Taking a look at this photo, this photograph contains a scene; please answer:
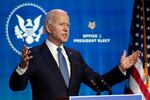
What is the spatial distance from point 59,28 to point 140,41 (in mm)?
1913

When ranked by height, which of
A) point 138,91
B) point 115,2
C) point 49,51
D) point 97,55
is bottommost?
point 138,91

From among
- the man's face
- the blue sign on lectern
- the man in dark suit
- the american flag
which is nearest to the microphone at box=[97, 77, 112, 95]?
the man in dark suit

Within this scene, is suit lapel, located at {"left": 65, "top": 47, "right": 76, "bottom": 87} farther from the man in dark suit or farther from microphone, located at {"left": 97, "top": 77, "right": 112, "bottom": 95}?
microphone, located at {"left": 97, "top": 77, "right": 112, "bottom": 95}

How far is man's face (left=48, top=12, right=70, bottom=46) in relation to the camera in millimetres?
2725

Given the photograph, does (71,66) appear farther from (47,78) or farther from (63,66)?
(47,78)

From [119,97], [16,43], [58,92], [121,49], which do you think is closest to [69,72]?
[58,92]

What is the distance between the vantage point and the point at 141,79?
441cm

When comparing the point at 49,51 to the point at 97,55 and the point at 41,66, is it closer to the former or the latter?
the point at 41,66

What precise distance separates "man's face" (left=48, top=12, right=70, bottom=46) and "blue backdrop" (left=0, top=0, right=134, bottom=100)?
1387mm

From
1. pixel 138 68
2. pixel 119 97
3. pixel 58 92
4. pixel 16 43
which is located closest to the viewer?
pixel 119 97

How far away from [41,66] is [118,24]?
1913 millimetres

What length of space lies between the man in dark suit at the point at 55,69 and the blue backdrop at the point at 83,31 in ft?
4.31

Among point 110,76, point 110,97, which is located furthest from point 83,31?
point 110,97

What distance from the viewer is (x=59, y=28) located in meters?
2.74
